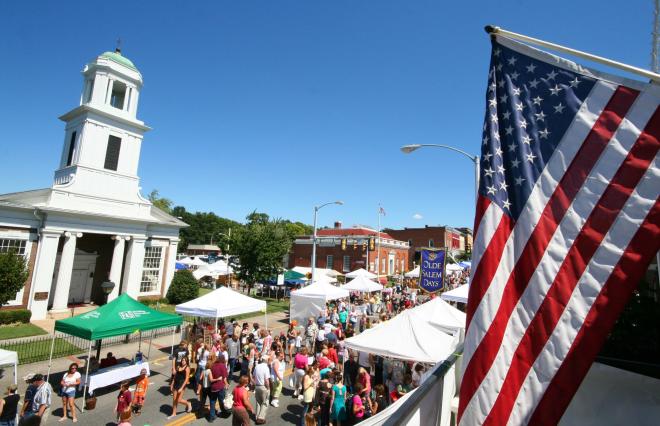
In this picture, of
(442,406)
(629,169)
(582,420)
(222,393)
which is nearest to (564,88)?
(629,169)

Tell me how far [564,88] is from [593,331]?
78.6 inches

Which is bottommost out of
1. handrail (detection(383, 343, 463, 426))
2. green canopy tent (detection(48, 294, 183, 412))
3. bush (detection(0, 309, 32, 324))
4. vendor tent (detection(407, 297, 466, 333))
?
bush (detection(0, 309, 32, 324))

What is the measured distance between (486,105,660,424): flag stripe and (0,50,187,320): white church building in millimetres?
26598

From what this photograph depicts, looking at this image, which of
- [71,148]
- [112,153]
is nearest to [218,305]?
[112,153]

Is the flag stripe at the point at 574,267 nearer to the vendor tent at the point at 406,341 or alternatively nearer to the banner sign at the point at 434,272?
the vendor tent at the point at 406,341

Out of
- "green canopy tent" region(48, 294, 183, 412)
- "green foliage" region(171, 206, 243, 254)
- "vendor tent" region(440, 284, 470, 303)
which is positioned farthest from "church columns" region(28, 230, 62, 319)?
"green foliage" region(171, 206, 243, 254)

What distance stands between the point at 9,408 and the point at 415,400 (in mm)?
10242

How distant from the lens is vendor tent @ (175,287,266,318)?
14625mm

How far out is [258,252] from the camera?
31.5 metres

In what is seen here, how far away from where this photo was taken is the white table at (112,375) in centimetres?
1081

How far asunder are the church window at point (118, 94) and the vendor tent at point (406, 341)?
92.1 ft

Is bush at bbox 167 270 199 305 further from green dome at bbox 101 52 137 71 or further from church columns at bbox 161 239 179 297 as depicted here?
green dome at bbox 101 52 137 71

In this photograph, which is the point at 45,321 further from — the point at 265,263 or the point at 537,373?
the point at 537,373

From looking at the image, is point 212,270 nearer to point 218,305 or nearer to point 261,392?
point 218,305
